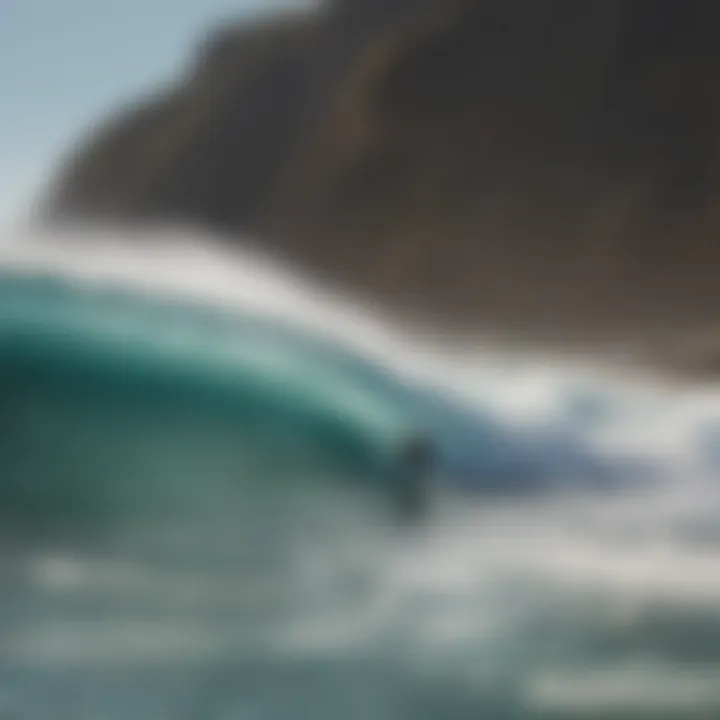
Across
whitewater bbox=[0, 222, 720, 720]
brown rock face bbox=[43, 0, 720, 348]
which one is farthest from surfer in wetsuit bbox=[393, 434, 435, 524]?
brown rock face bbox=[43, 0, 720, 348]

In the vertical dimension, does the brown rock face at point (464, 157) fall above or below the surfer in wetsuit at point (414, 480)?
above

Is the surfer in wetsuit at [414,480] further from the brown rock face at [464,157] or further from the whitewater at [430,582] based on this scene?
the brown rock face at [464,157]

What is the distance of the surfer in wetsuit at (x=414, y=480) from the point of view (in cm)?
162

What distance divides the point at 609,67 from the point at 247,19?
1.56 feet

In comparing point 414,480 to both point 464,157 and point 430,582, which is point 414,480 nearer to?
point 430,582

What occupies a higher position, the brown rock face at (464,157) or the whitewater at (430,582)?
the brown rock face at (464,157)

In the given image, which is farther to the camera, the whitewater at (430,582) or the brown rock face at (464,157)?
the brown rock face at (464,157)

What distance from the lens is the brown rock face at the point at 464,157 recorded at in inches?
65.6

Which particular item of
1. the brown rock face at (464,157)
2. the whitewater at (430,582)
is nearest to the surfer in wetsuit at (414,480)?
the whitewater at (430,582)

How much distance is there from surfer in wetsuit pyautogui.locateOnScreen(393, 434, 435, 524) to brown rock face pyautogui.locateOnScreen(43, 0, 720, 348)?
165mm

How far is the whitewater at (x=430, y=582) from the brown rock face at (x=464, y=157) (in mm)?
86

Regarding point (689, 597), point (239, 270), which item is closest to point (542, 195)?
point (239, 270)

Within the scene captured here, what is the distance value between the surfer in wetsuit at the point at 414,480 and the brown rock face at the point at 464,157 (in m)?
0.17

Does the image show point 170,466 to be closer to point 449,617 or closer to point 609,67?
point 449,617
